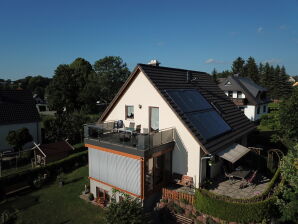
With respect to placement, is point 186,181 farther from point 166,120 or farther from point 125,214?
point 125,214

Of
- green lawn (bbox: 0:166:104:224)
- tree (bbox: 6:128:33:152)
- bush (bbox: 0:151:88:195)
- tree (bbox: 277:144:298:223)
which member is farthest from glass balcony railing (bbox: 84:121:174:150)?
tree (bbox: 6:128:33:152)

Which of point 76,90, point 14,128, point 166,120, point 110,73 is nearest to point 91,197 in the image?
point 166,120

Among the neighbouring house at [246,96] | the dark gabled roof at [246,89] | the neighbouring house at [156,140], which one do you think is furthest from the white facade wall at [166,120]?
the dark gabled roof at [246,89]

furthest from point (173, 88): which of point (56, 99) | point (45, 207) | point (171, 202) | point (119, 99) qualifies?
point (56, 99)

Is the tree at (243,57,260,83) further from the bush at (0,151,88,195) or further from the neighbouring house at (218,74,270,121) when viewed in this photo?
the bush at (0,151,88,195)

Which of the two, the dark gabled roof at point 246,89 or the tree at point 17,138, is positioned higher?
the dark gabled roof at point 246,89

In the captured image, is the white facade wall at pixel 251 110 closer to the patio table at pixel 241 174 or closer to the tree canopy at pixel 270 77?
the patio table at pixel 241 174
